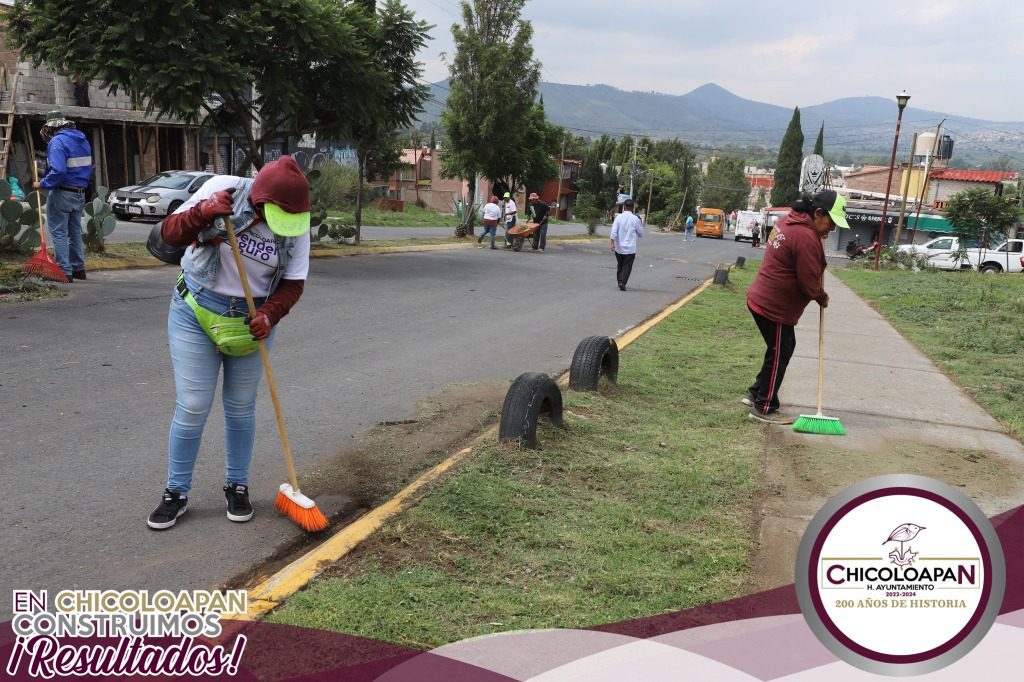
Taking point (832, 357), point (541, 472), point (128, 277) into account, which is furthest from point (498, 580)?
point (128, 277)

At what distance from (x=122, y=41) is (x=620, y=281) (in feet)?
29.8

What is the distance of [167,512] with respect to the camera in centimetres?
384

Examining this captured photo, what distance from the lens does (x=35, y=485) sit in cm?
417

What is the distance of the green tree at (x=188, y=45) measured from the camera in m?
12.4

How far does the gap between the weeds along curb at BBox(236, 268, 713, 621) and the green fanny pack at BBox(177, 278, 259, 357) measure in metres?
0.98

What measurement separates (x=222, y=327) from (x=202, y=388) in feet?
1.05

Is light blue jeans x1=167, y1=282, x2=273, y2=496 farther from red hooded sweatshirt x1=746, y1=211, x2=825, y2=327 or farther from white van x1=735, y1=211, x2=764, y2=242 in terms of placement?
white van x1=735, y1=211, x2=764, y2=242

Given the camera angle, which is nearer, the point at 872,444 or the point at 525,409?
the point at 525,409

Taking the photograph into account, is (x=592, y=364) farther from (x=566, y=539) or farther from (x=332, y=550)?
(x=332, y=550)

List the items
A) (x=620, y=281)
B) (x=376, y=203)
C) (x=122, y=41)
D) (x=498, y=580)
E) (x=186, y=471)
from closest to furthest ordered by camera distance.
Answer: (x=498, y=580), (x=186, y=471), (x=122, y=41), (x=620, y=281), (x=376, y=203)

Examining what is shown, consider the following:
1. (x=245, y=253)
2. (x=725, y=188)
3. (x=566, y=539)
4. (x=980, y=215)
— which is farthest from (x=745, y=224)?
(x=245, y=253)

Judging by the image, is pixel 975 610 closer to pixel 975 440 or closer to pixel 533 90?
pixel 975 440

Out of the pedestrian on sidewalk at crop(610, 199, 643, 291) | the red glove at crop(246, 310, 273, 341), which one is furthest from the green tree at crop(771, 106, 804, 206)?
the red glove at crop(246, 310, 273, 341)

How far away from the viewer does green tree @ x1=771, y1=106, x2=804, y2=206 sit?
96.8m
